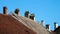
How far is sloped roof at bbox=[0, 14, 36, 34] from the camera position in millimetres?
33603

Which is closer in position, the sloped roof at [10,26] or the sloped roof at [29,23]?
the sloped roof at [10,26]

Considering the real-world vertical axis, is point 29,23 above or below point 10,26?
above

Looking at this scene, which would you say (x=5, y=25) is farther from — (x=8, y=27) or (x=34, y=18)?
(x=34, y=18)

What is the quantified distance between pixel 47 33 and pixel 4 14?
14.3 metres

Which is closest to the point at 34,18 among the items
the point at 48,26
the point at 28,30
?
the point at 48,26

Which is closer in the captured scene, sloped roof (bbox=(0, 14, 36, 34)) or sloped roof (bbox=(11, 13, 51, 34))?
sloped roof (bbox=(0, 14, 36, 34))

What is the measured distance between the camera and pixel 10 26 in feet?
112

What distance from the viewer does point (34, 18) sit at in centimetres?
5131

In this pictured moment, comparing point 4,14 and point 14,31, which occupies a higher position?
point 4,14

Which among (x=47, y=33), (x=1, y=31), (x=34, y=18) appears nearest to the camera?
(x=1, y=31)

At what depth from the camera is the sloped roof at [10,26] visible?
3360 centimetres

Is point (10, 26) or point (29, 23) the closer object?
point (10, 26)

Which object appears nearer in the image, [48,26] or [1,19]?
[1,19]

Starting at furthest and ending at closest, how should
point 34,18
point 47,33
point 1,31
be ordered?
point 34,18 → point 47,33 → point 1,31
